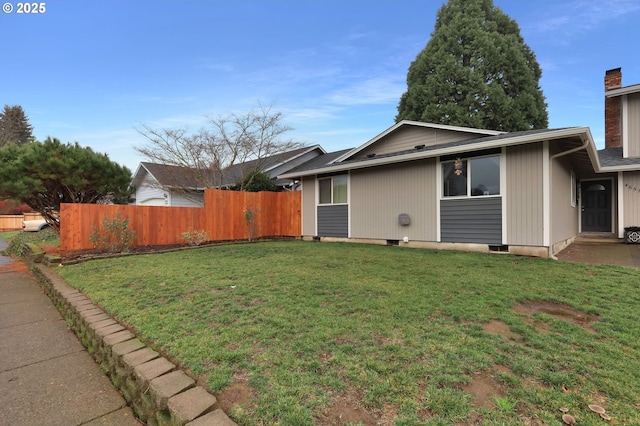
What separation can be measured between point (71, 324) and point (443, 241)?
308 inches

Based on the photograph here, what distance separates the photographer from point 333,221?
1084 cm

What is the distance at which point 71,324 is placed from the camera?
12.5 feet

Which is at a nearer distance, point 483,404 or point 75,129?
point 483,404

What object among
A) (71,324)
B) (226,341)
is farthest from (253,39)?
(226,341)

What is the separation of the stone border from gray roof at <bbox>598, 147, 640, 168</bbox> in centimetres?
1305

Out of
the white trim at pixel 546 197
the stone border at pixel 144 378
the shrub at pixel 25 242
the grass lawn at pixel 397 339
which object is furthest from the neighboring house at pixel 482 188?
the shrub at pixel 25 242

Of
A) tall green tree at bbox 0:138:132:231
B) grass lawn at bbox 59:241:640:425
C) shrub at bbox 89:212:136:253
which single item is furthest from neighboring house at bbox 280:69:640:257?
tall green tree at bbox 0:138:132:231

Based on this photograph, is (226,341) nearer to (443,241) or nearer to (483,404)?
(483,404)

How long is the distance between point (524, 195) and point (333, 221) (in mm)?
5823

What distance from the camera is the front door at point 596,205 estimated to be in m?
11.1

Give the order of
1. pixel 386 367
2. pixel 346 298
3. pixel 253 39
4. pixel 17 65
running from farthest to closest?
1. pixel 253 39
2. pixel 17 65
3. pixel 346 298
4. pixel 386 367

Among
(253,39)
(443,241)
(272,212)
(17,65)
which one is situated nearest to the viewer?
(443,241)

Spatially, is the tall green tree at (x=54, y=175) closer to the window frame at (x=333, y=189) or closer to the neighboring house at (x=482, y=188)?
the neighboring house at (x=482, y=188)

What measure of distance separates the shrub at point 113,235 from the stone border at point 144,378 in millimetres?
5140
